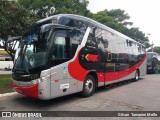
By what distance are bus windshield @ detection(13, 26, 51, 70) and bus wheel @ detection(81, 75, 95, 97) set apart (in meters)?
2.61

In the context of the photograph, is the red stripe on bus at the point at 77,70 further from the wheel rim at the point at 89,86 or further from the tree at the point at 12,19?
the tree at the point at 12,19

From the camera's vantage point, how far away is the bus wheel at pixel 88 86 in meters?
8.70

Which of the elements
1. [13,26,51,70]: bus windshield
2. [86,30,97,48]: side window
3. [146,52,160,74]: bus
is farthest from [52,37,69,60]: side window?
[146,52,160,74]: bus

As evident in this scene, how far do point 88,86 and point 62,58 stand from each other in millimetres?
2183

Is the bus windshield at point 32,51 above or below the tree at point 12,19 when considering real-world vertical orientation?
below

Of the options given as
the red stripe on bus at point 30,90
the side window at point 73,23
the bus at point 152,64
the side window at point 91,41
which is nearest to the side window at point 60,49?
the side window at point 73,23

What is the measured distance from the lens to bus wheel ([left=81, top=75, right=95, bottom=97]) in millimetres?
8695

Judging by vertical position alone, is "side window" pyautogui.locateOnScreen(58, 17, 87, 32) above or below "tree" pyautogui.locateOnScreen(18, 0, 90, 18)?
below

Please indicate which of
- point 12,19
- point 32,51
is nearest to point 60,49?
point 32,51

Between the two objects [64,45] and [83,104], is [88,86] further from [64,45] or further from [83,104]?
[64,45]

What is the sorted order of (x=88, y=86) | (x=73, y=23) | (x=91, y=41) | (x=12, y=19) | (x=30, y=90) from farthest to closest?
(x=12, y=19), (x=91, y=41), (x=88, y=86), (x=73, y=23), (x=30, y=90)

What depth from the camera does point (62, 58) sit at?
24.4ft

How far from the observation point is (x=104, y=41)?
33.6 ft

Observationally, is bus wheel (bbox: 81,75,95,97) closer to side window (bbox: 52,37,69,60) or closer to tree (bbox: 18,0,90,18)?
side window (bbox: 52,37,69,60)
